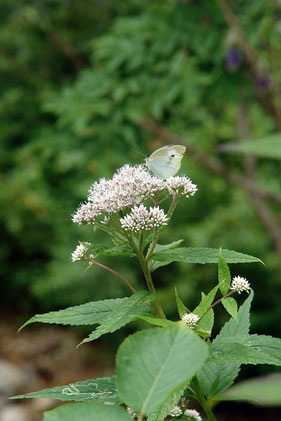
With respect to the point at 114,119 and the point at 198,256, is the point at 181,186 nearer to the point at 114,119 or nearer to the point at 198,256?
the point at 198,256

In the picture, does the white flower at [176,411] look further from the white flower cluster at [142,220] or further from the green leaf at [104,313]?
the white flower cluster at [142,220]

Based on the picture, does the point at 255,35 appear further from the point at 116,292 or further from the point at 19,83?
the point at 116,292

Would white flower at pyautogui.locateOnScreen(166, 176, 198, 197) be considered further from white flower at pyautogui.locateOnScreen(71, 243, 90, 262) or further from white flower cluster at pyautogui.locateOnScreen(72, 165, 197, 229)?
white flower at pyautogui.locateOnScreen(71, 243, 90, 262)

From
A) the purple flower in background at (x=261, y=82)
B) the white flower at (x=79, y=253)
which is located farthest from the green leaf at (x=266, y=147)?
the purple flower in background at (x=261, y=82)

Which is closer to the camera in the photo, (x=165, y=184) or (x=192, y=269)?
(x=165, y=184)

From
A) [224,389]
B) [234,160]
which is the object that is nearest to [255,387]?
[224,389]

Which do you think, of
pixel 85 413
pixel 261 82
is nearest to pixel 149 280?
pixel 85 413

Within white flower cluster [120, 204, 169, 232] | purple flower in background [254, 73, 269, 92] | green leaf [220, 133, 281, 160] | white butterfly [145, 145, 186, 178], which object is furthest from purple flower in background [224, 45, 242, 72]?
green leaf [220, 133, 281, 160]
